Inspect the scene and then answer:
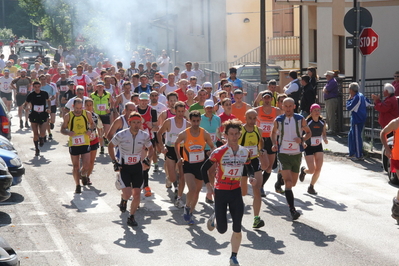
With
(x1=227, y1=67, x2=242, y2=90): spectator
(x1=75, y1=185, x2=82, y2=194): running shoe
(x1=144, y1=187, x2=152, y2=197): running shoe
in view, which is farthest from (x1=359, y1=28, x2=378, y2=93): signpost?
(x1=75, y1=185, x2=82, y2=194): running shoe

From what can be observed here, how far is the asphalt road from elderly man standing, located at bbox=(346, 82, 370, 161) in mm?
1624

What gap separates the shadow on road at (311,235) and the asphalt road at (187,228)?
13 mm

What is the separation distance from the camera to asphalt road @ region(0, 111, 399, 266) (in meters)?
8.91

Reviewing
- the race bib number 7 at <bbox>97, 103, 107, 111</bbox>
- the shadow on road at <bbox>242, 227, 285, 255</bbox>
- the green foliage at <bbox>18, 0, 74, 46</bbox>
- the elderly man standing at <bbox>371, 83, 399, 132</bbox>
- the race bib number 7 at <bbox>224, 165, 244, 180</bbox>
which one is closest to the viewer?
the race bib number 7 at <bbox>224, 165, 244, 180</bbox>

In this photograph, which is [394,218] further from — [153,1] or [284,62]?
[153,1]

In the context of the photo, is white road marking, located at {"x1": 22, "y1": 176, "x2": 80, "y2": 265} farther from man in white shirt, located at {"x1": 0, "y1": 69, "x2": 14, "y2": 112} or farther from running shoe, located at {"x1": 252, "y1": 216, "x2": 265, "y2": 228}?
man in white shirt, located at {"x1": 0, "y1": 69, "x2": 14, "y2": 112}

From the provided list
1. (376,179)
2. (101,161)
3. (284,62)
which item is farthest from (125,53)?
(376,179)

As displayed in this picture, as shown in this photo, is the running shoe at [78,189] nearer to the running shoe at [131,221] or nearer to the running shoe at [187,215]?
the running shoe at [131,221]

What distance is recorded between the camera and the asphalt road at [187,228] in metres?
8.91

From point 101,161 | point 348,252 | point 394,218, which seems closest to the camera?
point 348,252

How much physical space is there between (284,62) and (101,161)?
2225 centimetres

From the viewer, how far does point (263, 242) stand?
9.58 m

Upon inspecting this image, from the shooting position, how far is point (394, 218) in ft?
33.6

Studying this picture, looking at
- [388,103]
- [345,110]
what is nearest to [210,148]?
[388,103]
